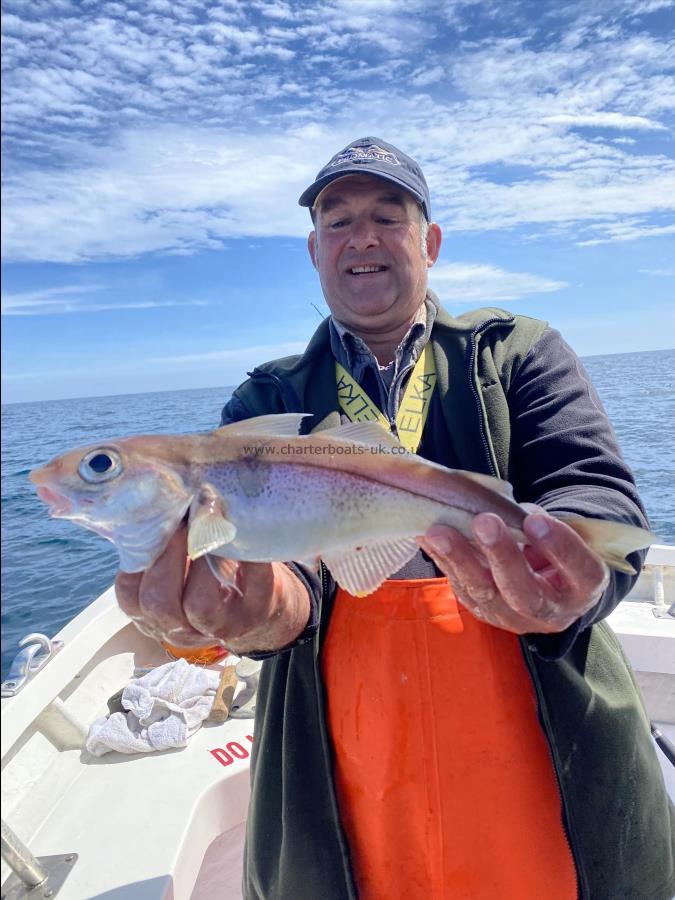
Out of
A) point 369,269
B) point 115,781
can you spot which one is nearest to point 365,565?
point 369,269

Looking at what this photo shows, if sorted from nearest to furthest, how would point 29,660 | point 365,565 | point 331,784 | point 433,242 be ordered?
point 365,565 < point 331,784 < point 433,242 < point 29,660

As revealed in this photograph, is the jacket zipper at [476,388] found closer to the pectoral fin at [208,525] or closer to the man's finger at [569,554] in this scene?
the man's finger at [569,554]

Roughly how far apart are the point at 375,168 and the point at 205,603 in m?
2.25

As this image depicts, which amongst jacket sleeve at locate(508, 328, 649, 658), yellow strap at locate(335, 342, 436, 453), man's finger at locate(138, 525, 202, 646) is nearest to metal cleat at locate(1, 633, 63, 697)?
man's finger at locate(138, 525, 202, 646)

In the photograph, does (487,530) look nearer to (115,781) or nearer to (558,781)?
(558,781)

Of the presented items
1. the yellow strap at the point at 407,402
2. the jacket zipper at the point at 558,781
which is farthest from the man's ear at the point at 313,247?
the jacket zipper at the point at 558,781

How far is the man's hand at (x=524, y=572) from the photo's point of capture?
1928 millimetres

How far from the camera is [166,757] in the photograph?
14.3ft

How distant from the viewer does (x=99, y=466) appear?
82.8 inches

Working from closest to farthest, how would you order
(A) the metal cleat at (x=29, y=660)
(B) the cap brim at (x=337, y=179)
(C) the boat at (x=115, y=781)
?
(B) the cap brim at (x=337, y=179), (C) the boat at (x=115, y=781), (A) the metal cleat at (x=29, y=660)

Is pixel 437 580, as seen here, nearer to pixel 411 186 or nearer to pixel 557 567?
pixel 557 567

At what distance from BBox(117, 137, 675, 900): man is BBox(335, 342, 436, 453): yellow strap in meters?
0.19

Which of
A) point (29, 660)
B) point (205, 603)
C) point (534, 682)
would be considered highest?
point (205, 603)

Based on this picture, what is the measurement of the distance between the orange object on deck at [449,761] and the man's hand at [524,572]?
0.32 metres
